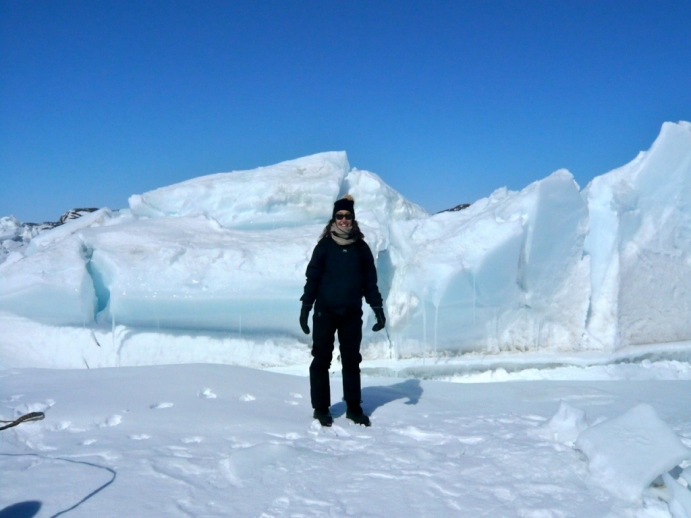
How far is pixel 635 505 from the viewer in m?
2.12

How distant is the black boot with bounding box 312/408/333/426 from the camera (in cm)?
324

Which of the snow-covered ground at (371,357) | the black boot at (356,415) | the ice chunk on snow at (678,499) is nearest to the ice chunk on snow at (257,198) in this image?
the snow-covered ground at (371,357)

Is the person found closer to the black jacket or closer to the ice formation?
the black jacket

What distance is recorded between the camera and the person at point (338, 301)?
10.8 feet

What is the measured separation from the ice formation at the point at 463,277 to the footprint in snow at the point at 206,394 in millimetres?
2231

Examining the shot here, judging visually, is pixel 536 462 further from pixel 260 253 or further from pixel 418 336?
pixel 260 253

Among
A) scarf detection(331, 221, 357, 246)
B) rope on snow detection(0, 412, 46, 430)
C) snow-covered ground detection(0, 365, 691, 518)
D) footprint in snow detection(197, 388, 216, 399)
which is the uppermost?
scarf detection(331, 221, 357, 246)

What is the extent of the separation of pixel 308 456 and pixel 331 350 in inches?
33.4

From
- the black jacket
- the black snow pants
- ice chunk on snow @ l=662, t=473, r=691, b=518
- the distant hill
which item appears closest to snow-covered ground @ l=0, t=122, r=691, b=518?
ice chunk on snow @ l=662, t=473, r=691, b=518

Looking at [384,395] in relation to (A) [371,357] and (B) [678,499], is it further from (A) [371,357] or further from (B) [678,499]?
(B) [678,499]

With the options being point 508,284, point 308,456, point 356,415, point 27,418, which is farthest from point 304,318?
point 508,284

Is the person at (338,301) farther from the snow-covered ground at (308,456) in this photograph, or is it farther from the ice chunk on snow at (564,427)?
the ice chunk on snow at (564,427)

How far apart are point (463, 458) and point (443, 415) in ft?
2.86

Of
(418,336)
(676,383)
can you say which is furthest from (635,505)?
(418,336)
